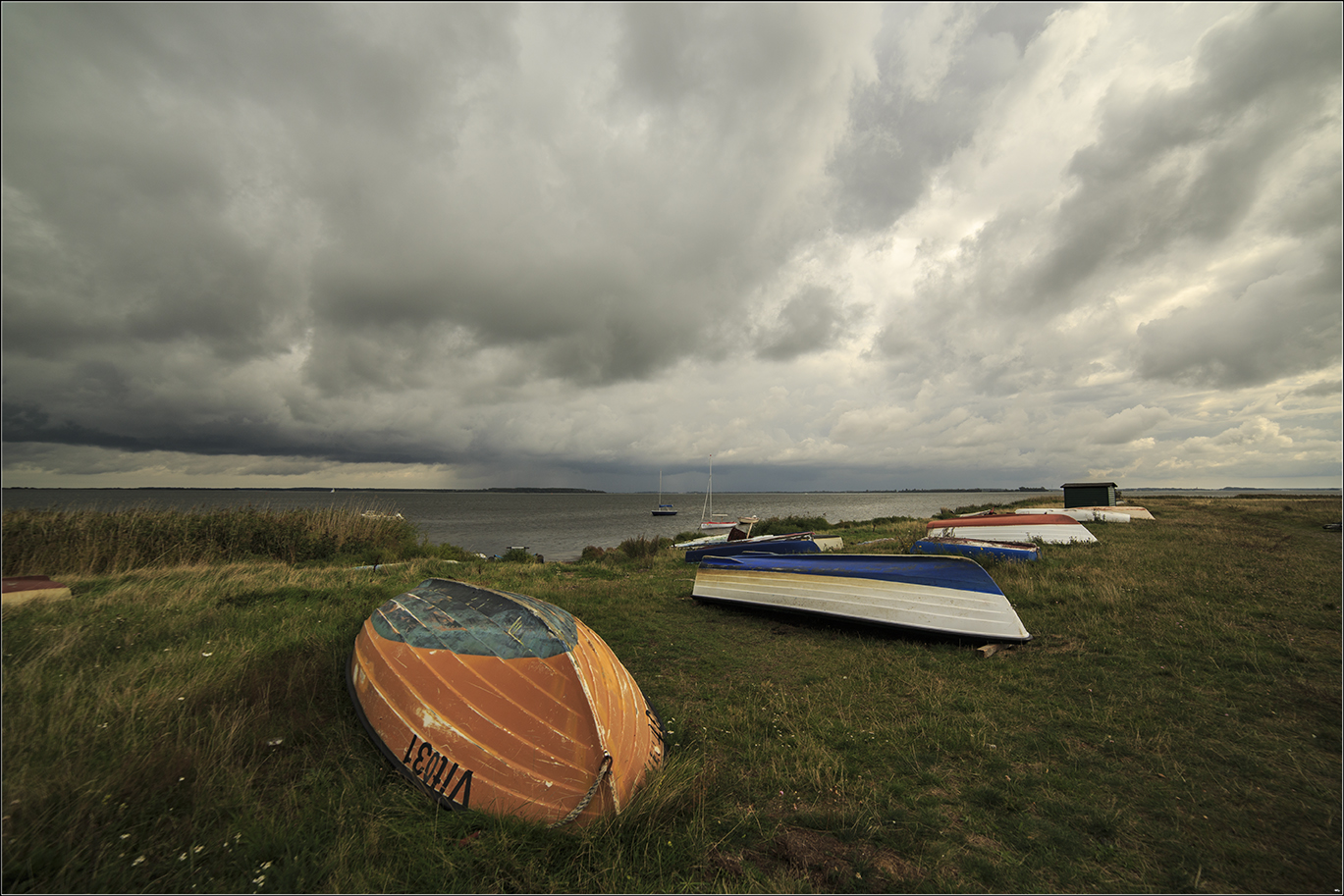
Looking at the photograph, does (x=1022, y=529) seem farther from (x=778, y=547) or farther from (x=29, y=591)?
(x=29, y=591)

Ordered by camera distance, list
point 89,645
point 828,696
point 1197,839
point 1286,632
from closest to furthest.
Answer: point 1197,839 → point 89,645 → point 828,696 → point 1286,632

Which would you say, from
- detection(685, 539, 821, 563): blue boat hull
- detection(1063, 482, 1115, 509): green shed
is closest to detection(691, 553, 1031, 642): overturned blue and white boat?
detection(685, 539, 821, 563): blue boat hull

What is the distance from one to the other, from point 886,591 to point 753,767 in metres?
4.51

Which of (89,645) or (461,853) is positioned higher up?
(89,645)

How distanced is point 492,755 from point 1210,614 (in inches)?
409

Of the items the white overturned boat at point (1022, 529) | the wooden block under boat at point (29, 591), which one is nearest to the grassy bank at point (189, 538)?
the wooden block under boat at point (29, 591)

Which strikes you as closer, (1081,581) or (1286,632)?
(1286,632)

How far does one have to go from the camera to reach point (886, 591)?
7.64 metres

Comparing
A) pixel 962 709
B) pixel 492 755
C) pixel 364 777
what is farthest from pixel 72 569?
pixel 962 709

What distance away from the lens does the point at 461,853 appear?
2865 mm

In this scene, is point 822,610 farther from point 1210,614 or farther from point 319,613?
point 319,613

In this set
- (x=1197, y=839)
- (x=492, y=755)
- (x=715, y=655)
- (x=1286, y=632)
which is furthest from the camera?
(x=715, y=655)

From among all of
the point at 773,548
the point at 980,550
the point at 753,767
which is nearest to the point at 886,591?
the point at 753,767

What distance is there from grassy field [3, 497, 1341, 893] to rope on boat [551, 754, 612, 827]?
82 millimetres
